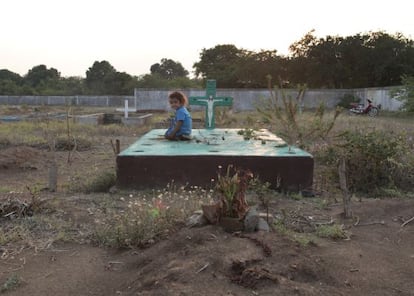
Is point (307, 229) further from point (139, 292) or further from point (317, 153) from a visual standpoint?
point (317, 153)

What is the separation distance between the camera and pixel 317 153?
29.2 feet

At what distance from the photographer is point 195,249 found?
340 centimetres

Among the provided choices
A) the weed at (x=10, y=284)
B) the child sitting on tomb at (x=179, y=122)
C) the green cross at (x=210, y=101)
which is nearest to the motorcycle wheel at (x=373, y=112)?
the green cross at (x=210, y=101)

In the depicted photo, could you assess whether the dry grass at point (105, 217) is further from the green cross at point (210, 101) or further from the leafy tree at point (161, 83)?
the leafy tree at point (161, 83)

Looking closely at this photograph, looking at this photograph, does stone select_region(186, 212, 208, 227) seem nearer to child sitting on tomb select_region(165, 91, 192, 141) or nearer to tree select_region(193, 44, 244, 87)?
child sitting on tomb select_region(165, 91, 192, 141)

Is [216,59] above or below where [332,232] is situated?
above

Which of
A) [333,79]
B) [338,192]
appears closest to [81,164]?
[338,192]

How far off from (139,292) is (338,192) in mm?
3731

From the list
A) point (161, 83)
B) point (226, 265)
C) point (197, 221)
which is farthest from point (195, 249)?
point (161, 83)

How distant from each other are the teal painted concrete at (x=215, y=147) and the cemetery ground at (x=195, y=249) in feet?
2.36

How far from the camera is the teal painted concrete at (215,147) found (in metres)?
6.24

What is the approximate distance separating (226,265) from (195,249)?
32cm

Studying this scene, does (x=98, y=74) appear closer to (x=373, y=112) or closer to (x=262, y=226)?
(x=373, y=112)

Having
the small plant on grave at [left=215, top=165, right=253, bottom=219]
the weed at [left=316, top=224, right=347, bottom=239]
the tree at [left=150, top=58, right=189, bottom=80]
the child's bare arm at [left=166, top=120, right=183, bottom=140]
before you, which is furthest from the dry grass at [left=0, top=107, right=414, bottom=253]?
the tree at [left=150, top=58, right=189, bottom=80]
